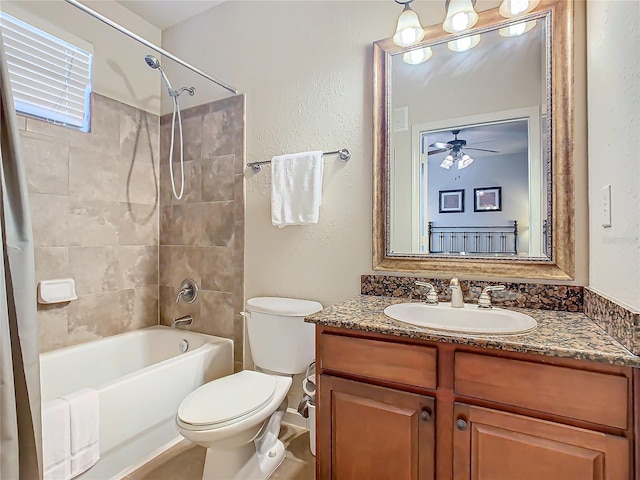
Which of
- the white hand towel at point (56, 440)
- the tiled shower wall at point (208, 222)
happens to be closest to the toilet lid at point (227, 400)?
the white hand towel at point (56, 440)

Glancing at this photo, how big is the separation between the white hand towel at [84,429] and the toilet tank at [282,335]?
0.73 meters

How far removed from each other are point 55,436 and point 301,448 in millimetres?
1109

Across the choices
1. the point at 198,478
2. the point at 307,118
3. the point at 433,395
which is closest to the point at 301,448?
the point at 198,478

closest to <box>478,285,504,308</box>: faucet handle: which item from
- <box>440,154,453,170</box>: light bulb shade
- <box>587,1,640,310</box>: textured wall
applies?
<box>587,1,640,310</box>: textured wall

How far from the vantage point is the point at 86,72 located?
207 centimetres

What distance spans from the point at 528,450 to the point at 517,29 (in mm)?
1598

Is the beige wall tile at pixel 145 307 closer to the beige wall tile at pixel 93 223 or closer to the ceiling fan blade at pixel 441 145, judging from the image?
the beige wall tile at pixel 93 223

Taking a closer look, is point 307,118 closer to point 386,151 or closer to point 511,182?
point 386,151

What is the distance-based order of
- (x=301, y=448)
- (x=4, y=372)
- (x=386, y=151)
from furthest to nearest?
1. (x=301, y=448)
2. (x=386, y=151)
3. (x=4, y=372)

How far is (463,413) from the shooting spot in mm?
1040

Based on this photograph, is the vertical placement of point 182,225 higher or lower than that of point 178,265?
higher

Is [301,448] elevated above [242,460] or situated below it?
below

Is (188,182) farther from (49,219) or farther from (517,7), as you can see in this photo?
(517,7)

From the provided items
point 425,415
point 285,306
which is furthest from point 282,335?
point 425,415
